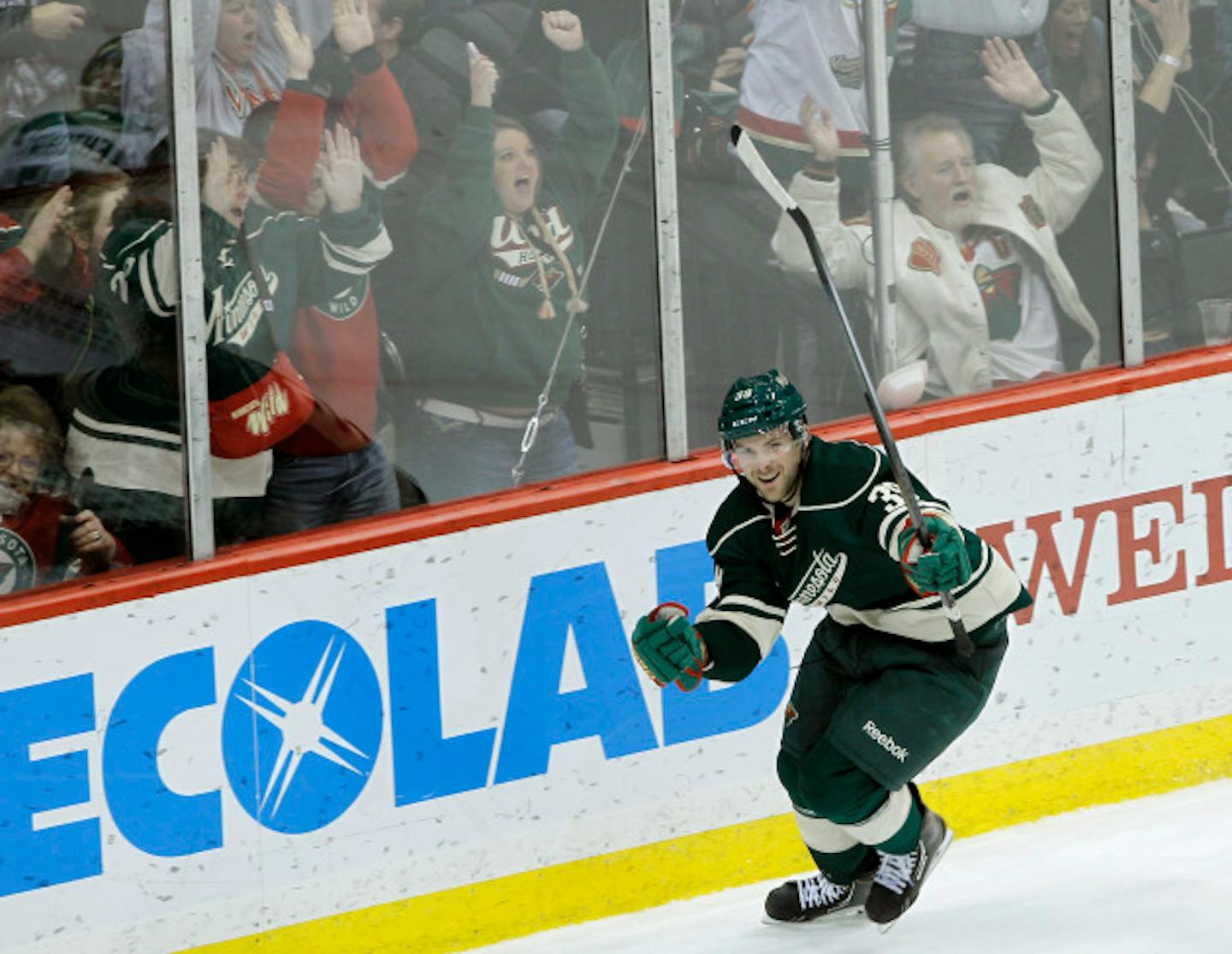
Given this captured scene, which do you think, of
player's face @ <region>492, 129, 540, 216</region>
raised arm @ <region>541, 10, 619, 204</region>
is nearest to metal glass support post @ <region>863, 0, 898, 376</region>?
raised arm @ <region>541, 10, 619, 204</region>

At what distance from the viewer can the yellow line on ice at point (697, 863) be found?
4676 mm

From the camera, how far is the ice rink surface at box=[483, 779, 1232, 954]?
460cm

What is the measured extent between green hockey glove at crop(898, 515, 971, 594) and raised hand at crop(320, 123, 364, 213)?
1.20m

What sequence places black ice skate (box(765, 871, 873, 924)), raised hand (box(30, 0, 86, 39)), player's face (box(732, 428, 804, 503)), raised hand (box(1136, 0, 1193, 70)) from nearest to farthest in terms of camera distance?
player's face (box(732, 428, 804, 503))
raised hand (box(30, 0, 86, 39))
black ice skate (box(765, 871, 873, 924))
raised hand (box(1136, 0, 1193, 70))

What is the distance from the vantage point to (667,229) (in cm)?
501

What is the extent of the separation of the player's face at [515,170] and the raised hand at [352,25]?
32 cm

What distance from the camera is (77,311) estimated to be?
4.46 m

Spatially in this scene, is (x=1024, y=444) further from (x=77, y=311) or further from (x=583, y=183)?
(x=77, y=311)

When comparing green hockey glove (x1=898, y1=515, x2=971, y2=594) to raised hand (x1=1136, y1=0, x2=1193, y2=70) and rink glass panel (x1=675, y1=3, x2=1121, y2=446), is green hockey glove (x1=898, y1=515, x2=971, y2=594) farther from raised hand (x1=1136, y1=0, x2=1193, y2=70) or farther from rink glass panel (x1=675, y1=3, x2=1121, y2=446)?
raised hand (x1=1136, y1=0, x2=1193, y2=70)

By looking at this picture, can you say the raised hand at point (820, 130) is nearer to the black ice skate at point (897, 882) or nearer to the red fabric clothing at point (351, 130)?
the red fabric clothing at point (351, 130)

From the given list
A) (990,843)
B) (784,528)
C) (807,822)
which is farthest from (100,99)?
(990,843)

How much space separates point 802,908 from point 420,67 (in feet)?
5.32

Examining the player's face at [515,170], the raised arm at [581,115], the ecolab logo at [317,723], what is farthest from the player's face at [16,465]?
the raised arm at [581,115]

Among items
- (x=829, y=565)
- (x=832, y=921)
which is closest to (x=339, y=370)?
(x=829, y=565)
